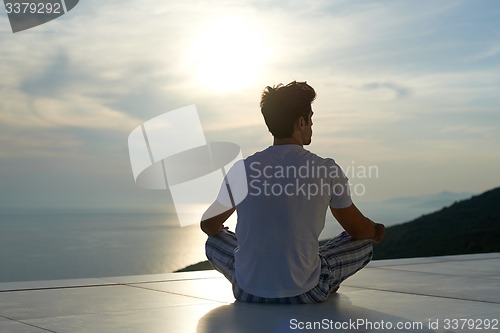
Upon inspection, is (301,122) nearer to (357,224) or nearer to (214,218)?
(357,224)

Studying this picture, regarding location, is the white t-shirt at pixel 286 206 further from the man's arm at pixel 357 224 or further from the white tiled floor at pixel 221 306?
the white tiled floor at pixel 221 306

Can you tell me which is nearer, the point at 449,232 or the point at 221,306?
the point at 221,306

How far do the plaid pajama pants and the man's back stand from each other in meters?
0.21

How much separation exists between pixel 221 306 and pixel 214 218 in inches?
18.5

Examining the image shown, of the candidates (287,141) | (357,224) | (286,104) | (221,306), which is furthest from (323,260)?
(286,104)

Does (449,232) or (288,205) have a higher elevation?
(288,205)

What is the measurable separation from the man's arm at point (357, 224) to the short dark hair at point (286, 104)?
1.58 ft

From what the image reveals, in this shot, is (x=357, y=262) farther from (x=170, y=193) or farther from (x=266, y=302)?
(x=170, y=193)

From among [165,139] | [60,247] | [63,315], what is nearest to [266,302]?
[63,315]

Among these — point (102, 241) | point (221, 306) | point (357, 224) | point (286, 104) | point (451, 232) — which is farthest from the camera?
point (102, 241)

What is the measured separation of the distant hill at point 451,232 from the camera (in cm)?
2570

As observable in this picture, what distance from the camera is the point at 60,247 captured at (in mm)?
49344

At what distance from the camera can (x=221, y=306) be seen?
4.32 meters

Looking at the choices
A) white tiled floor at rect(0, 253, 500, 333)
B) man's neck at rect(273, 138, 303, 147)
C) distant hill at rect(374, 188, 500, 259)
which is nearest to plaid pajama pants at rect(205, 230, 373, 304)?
white tiled floor at rect(0, 253, 500, 333)
